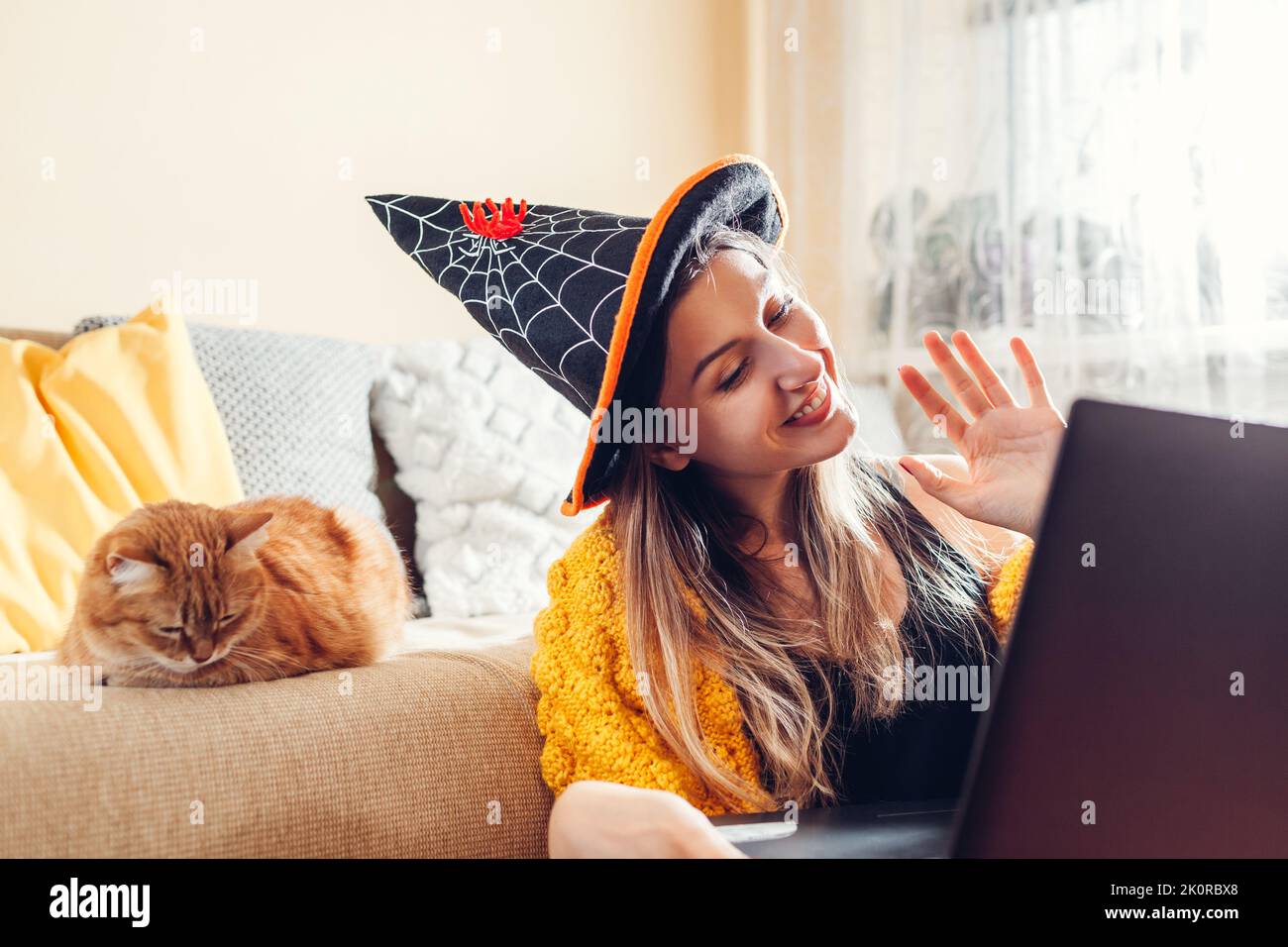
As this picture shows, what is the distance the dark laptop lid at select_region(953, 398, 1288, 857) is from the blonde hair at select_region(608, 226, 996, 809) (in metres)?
0.48

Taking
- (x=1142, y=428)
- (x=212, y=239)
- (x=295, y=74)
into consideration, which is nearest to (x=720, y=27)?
(x=295, y=74)

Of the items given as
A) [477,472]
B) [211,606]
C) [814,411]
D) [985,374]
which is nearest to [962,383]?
[985,374]

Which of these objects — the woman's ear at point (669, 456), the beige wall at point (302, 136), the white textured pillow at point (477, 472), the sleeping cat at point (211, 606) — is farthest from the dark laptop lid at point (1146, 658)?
the beige wall at point (302, 136)

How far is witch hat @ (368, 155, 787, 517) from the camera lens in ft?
3.22

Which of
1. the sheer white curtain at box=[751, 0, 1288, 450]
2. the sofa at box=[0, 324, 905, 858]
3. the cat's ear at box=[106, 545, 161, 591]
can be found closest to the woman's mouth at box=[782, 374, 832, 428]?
the sofa at box=[0, 324, 905, 858]

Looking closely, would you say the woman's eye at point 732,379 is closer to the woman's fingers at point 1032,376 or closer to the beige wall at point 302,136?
the woman's fingers at point 1032,376

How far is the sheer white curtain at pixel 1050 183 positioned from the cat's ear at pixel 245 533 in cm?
170

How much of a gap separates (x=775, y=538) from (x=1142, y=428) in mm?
703

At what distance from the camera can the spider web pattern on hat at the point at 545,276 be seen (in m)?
1.01

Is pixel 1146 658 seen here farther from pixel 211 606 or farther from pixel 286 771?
pixel 211 606

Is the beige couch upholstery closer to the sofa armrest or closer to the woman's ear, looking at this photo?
the sofa armrest

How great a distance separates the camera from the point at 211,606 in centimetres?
98
